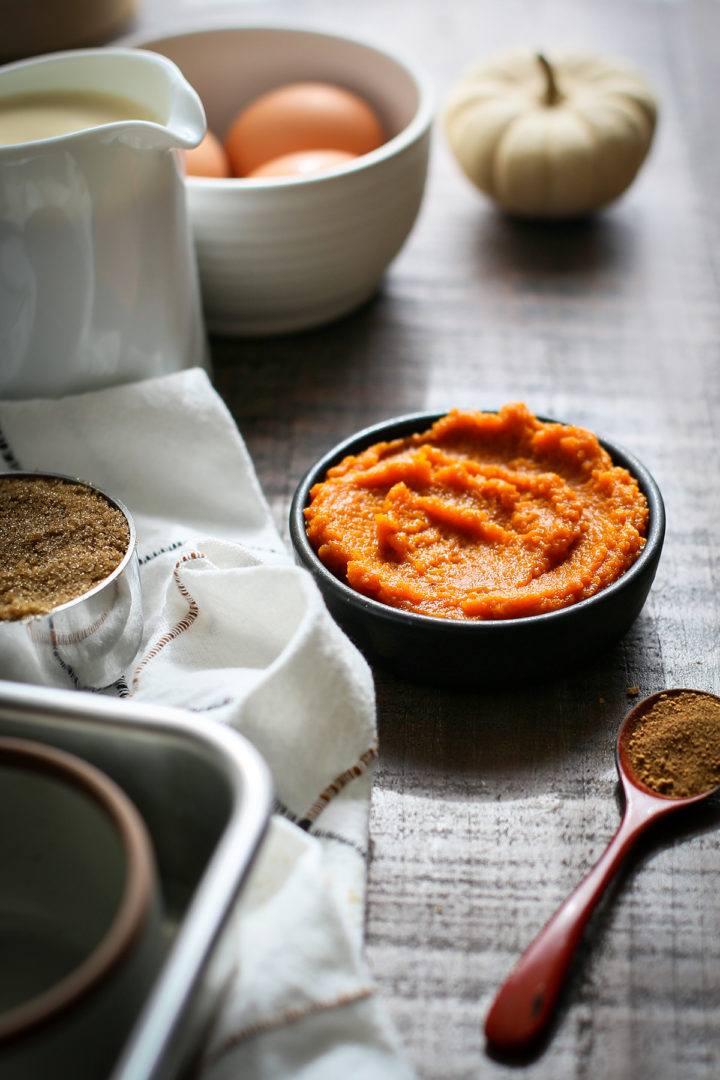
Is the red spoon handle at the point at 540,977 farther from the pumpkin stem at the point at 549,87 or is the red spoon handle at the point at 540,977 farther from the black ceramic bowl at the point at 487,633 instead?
the pumpkin stem at the point at 549,87

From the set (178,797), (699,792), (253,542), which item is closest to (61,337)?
Result: (253,542)

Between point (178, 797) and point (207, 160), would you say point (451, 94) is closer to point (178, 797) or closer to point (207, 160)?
point (207, 160)

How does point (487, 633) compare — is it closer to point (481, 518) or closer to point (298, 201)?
point (481, 518)

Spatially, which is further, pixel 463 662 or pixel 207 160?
pixel 207 160

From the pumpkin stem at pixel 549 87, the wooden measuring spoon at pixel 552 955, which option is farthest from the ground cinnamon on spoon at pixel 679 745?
the pumpkin stem at pixel 549 87

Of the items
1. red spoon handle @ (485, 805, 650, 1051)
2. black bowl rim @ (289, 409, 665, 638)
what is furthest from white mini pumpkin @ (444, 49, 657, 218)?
red spoon handle @ (485, 805, 650, 1051)

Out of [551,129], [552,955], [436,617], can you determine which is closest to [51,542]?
[436,617]
